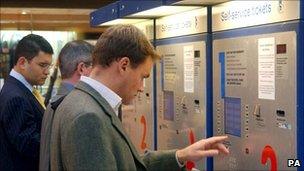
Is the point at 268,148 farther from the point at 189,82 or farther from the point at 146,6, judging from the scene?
the point at 146,6

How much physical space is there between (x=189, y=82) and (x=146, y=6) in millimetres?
686

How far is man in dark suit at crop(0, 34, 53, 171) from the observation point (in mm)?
3023

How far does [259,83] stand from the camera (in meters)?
3.09

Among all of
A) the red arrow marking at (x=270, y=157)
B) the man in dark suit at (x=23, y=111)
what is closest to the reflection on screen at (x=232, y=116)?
the red arrow marking at (x=270, y=157)

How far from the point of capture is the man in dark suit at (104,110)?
1.72 m

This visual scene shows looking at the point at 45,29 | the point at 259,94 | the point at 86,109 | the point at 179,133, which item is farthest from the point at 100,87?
the point at 45,29

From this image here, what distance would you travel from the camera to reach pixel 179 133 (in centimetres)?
432

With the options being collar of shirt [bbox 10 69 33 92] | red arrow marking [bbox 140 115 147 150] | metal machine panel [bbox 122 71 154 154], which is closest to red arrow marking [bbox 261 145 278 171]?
collar of shirt [bbox 10 69 33 92]

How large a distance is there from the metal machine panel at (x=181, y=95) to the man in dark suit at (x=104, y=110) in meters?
1.84

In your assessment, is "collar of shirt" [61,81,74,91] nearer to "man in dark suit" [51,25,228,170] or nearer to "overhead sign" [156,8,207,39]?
"overhead sign" [156,8,207,39]

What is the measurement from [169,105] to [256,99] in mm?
1459

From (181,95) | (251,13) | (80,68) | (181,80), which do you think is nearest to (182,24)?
(181,80)

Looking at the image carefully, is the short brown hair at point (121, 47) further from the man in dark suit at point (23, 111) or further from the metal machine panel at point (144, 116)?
the metal machine panel at point (144, 116)

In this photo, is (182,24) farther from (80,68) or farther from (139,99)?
(139,99)
